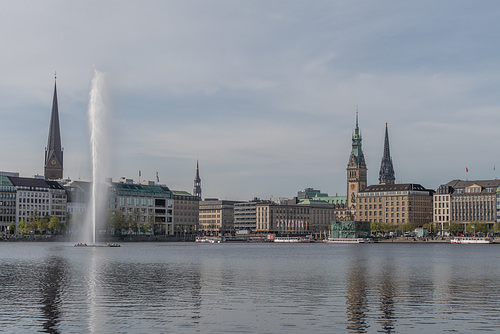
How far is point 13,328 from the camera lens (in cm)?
3045

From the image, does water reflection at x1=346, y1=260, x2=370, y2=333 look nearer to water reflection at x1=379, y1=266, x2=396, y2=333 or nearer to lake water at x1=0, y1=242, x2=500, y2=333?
lake water at x1=0, y1=242, x2=500, y2=333

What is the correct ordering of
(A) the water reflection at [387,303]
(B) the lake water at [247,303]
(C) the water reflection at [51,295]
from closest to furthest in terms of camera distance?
(B) the lake water at [247,303]
(A) the water reflection at [387,303]
(C) the water reflection at [51,295]

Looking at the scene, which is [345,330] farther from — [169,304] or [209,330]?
[169,304]

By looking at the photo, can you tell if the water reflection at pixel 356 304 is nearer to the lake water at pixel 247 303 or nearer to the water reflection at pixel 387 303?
the lake water at pixel 247 303

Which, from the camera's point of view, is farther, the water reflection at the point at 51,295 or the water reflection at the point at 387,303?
the water reflection at the point at 51,295

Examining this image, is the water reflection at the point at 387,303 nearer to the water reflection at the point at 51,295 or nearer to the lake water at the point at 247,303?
the lake water at the point at 247,303

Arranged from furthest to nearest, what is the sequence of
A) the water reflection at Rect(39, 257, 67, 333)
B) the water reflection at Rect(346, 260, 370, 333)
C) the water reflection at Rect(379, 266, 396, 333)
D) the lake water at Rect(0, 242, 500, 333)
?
the water reflection at Rect(39, 257, 67, 333) → the water reflection at Rect(379, 266, 396, 333) → the lake water at Rect(0, 242, 500, 333) → the water reflection at Rect(346, 260, 370, 333)

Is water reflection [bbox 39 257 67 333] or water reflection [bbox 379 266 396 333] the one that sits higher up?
water reflection [bbox 39 257 67 333]

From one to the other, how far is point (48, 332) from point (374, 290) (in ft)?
75.7

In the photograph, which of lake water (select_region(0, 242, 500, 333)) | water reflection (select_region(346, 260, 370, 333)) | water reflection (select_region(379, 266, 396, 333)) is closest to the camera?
water reflection (select_region(346, 260, 370, 333))

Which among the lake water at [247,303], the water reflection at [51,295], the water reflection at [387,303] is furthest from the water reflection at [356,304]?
the water reflection at [51,295]

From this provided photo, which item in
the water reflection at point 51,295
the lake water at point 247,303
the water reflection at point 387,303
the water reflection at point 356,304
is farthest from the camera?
the water reflection at point 51,295

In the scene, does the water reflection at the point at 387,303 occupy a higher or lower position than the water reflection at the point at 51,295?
lower

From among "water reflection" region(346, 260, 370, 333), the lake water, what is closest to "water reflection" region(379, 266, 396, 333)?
the lake water
